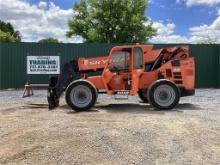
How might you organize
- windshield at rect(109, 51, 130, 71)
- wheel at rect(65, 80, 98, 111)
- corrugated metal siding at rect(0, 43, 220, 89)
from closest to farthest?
wheel at rect(65, 80, 98, 111) → windshield at rect(109, 51, 130, 71) → corrugated metal siding at rect(0, 43, 220, 89)

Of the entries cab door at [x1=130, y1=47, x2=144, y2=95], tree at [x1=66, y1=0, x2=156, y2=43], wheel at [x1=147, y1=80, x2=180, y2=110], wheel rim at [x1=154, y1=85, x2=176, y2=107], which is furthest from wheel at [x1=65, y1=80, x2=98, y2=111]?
tree at [x1=66, y1=0, x2=156, y2=43]

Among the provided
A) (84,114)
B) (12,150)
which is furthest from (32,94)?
(12,150)

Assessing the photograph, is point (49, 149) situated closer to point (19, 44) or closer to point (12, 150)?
point (12, 150)

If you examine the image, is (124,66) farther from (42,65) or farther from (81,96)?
(42,65)

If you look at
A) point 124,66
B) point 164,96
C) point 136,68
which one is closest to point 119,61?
point 124,66

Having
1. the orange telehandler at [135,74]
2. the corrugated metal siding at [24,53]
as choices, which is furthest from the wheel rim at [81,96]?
the corrugated metal siding at [24,53]

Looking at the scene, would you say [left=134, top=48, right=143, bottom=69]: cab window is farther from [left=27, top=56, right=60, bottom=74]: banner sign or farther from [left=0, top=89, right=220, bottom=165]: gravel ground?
[left=27, top=56, right=60, bottom=74]: banner sign

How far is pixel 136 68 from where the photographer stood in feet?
52.2

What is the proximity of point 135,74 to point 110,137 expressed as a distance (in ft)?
19.4

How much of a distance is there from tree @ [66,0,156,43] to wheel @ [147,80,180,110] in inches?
1093

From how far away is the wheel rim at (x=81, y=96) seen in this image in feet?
50.2

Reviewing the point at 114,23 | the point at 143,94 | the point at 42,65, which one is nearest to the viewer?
the point at 143,94

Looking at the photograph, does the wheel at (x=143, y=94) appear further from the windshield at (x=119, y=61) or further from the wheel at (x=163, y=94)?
the windshield at (x=119, y=61)

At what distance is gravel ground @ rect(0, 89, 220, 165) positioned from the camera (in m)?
8.98
